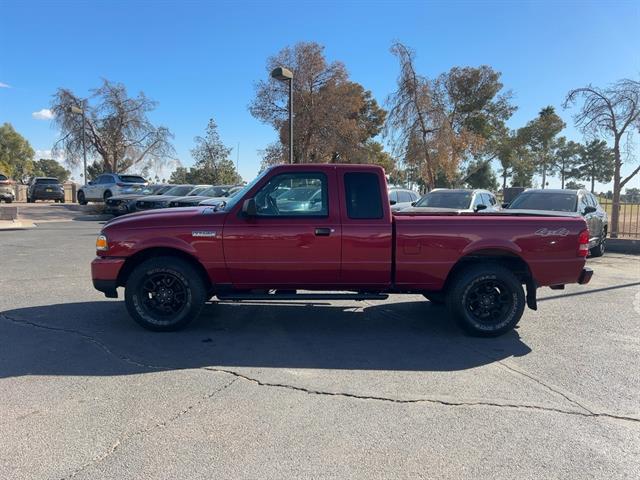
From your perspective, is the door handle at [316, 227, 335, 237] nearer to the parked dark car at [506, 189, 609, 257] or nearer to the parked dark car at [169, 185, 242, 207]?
the parked dark car at [506, 189, 609, 257]

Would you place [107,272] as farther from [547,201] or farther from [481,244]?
[547,201]

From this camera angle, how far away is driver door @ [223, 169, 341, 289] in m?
5.54

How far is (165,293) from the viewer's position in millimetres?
5703

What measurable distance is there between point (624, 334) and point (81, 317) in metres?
6.79

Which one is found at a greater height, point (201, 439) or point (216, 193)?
point (216, 193)

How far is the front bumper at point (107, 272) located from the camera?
5645mm

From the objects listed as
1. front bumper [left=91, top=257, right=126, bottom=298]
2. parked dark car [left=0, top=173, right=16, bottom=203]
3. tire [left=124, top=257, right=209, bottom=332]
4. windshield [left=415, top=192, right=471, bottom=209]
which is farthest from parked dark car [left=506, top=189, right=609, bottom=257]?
parked dark car [left=0, top=173, right=16, bottom=203]

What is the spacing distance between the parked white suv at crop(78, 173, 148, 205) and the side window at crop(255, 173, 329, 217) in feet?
70.1

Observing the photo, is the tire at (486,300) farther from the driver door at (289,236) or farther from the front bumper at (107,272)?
the front bumper at (107,272)

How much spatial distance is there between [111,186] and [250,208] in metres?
24.3

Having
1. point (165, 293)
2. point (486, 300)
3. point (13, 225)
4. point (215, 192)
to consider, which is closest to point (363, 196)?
point (486, 300)

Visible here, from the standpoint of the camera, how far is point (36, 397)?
3.93m

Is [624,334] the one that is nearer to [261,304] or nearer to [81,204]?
[261,304]

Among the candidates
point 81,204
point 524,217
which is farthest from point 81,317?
point 81,204
